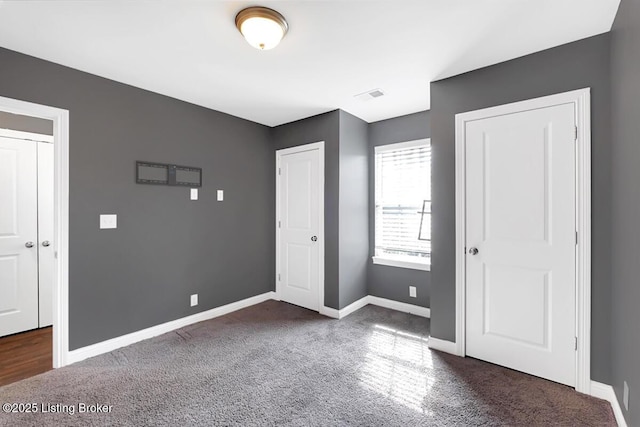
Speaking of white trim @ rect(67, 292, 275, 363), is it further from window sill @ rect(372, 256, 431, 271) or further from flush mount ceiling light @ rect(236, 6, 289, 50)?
flush mount ceiling light @ rect(236, 6, 289, 50)

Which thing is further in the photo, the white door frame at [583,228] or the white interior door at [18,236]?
the white interior door at [18,236]

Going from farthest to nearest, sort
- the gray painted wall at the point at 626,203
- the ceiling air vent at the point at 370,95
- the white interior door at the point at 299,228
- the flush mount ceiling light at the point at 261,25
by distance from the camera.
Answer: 1. the white interior door at the point at 299,228
2. the ceiling air vent at the point at 370,95
3. the flush mount ceiling light at the point at 261,25
4. the gray painted wall at the point at 626,203

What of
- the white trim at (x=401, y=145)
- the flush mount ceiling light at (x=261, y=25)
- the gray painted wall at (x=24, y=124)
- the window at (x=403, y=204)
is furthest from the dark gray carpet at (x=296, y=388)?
the gray painted wall at (x=24, y=124)

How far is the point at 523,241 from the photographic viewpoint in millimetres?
2281

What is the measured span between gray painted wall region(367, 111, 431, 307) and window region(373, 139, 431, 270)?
7cm

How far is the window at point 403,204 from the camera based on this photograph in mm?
3580

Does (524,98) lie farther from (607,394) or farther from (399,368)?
(399,368)

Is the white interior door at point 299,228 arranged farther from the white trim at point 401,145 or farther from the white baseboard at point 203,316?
the white trim at point 401,145

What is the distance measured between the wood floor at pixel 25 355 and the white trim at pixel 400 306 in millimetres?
3314

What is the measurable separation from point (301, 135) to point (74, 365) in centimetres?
322

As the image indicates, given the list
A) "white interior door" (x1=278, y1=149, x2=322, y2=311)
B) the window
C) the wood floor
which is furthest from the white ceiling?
the wood floor

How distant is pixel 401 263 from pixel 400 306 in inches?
21.3

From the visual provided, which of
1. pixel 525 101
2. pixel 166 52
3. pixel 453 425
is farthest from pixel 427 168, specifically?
pixel 166 52

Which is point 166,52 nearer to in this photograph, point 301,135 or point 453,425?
point 301,135
